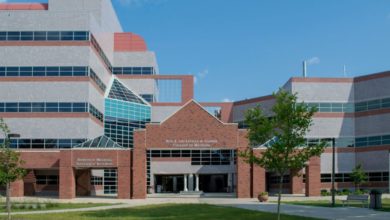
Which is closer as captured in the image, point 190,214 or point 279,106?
point 279,106

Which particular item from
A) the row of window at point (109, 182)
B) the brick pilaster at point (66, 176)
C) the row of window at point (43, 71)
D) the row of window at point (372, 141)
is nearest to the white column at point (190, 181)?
the row of window at point (109, 182)

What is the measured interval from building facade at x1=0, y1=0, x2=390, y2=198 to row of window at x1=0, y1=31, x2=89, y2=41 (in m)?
0.10

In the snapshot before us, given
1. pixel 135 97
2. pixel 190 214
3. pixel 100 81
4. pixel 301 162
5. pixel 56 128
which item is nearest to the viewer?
pixel 301 162

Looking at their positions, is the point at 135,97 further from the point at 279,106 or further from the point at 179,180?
the point at 279,106

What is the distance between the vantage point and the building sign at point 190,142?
49.6 meters

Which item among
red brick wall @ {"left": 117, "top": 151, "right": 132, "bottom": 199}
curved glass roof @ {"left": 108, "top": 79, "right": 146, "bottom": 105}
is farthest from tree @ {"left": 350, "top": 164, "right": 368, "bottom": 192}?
curved glass roof @ {"left": 108, "top": 79, "right": 146, "bottom": 105}

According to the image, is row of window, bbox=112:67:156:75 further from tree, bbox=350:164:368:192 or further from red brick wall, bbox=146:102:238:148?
tree, bbox=350:164:368:192

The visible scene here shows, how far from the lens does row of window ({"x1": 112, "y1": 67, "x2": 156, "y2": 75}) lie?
79562 mm

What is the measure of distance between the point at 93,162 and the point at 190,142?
28.0ft

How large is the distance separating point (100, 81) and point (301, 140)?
47193 mm

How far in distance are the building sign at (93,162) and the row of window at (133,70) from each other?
30.9 meters

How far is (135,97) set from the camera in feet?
247

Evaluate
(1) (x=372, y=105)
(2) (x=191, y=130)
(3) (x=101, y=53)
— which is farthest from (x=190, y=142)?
(1) (x=372, y=105)

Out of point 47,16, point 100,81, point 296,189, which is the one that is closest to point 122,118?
point 100,81
